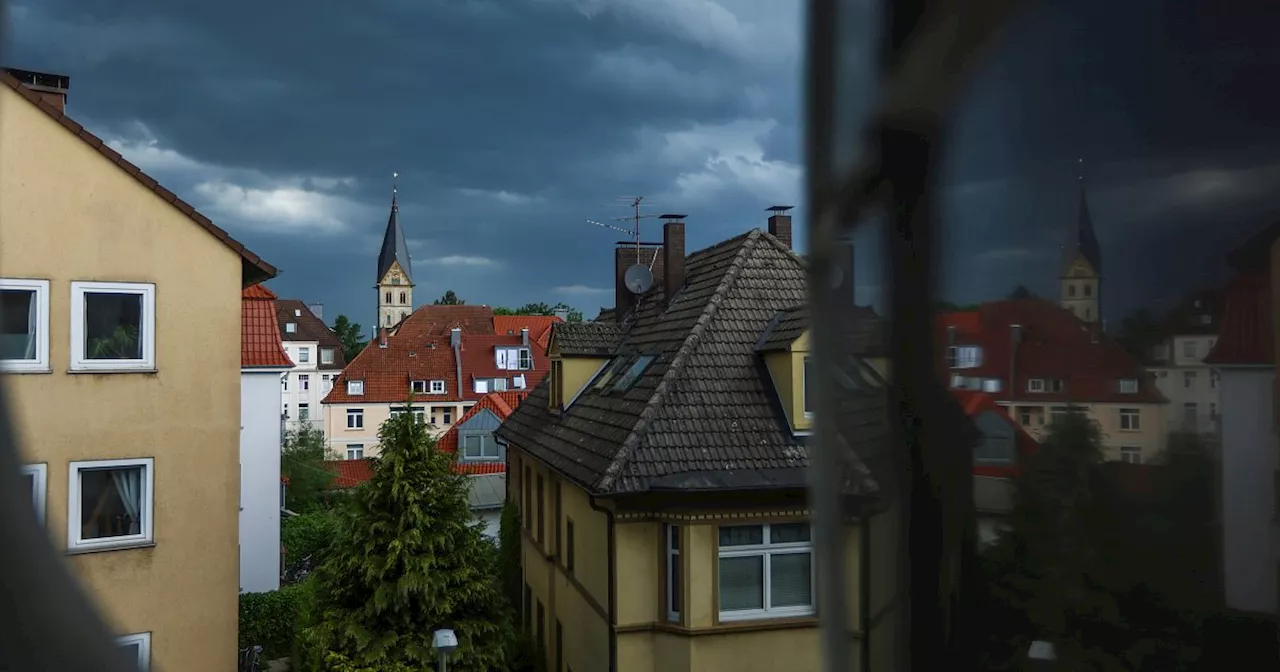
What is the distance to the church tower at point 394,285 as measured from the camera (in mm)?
31228

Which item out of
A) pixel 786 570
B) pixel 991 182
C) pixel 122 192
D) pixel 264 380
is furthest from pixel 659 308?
pixel 991 182

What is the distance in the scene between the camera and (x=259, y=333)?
6730mm

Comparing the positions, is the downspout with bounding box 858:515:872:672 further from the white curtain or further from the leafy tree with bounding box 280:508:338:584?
the leafy tree with bounding box 280:508:338:584

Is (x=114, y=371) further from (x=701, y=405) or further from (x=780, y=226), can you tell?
(x=780, y=226)

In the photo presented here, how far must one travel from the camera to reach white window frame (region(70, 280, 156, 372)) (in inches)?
66.5

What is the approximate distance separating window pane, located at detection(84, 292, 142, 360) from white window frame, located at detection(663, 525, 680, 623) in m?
2.65

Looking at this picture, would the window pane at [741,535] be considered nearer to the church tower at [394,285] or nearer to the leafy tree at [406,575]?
the leafy tree at [406,575]

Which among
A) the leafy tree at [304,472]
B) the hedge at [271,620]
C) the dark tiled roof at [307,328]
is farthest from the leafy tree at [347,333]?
the hedge at [271,620]

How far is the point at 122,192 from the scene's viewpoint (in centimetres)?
198

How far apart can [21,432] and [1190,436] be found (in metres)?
0.51

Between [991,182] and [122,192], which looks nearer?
[991,182]

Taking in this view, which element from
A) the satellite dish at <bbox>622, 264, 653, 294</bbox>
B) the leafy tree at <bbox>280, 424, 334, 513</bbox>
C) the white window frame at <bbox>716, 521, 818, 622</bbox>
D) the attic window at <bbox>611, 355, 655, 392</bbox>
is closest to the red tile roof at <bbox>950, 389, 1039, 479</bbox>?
the white window frame at <bbox>716, 521, 818, 622</bbox>

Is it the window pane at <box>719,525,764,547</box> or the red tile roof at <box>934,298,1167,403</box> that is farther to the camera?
the window pane at <box>719,525,764,547</box>

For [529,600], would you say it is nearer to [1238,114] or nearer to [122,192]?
[122,192]
